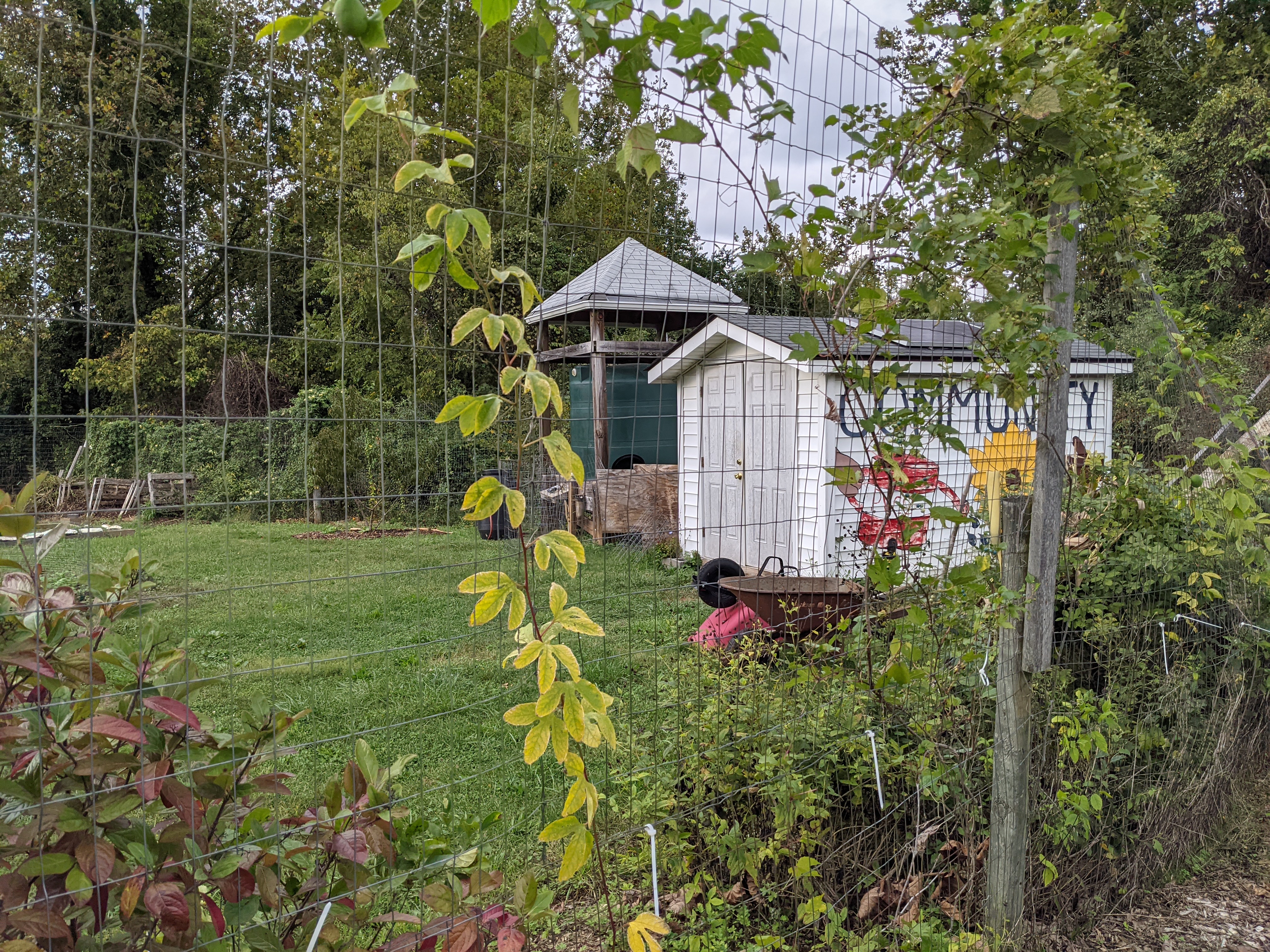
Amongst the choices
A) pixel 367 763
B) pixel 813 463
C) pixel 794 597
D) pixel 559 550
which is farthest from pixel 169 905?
pixel 813 463

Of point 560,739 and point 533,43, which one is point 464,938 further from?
point 533,43

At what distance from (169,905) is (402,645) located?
4415mm

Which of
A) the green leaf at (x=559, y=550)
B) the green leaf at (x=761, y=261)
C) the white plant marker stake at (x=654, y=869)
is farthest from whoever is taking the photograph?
the green leaf at (x=761, y=261)

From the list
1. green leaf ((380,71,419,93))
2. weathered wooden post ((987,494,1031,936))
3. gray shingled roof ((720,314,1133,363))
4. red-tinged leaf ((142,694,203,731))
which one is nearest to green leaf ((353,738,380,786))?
red-tinged leaf ((142,694,203,731))

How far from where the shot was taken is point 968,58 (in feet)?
7.53

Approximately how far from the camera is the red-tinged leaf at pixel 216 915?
1.37 meters

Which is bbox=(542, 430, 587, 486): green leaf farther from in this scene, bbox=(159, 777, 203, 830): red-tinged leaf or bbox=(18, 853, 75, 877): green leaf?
bbox=(18, 853, 75, 877): green leaf

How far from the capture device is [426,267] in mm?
1295

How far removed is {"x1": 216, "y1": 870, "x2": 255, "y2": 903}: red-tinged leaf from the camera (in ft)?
4.66

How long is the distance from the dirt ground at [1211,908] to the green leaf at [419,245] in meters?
2.78

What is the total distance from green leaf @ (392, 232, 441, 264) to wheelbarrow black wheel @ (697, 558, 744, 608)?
3.85 metres

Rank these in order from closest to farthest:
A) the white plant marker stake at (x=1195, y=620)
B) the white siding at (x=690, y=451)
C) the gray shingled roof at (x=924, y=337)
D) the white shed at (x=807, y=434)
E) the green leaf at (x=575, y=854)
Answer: the green leaf at (x=575, y=854)
the white plant marker stake at (x=1195, y=620)
the gray shingled roof at (x=924, y=337)
the white shed at (x=807, y=434)
the white siding at (x=690, y=451)

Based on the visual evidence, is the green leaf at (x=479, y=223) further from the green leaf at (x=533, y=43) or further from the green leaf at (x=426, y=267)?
the green leaf at (x=533, y=43)

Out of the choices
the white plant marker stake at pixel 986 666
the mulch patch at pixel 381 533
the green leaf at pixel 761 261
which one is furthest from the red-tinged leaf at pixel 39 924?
the white plant marker stake at pixel 986 666
